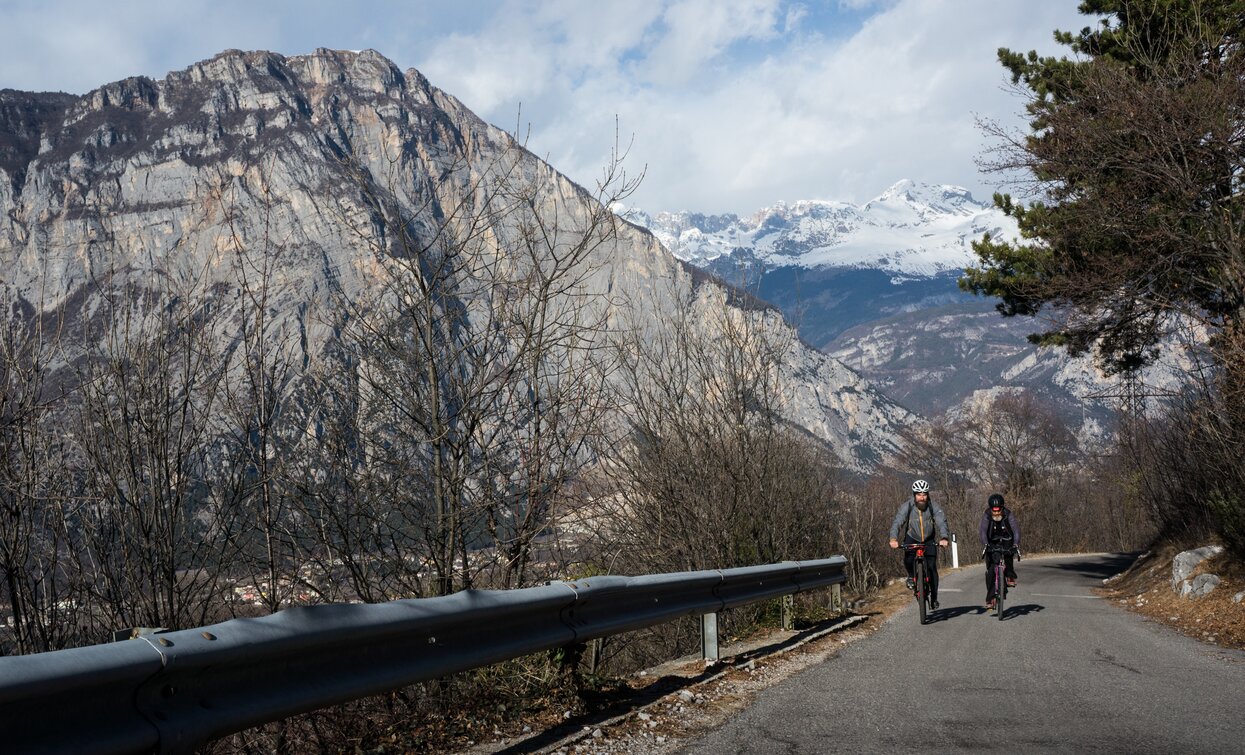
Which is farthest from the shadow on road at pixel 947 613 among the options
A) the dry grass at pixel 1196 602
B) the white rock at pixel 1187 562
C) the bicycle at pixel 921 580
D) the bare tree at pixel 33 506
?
the bare tree at pixel 33 506

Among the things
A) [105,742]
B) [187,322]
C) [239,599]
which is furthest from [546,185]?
[105,742]

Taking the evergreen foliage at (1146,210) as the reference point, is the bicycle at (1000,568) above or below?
below

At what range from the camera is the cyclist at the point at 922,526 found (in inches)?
528

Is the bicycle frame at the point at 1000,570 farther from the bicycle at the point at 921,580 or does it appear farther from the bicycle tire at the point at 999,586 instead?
the bicycle at the point at 921,580

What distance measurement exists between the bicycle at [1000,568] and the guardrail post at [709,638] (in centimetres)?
656

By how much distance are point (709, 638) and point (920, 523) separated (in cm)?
654

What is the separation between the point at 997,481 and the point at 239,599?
7207 centimetres

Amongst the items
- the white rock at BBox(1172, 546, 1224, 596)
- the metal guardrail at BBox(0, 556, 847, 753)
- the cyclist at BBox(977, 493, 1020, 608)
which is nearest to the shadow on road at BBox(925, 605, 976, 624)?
the cyclist at BBox(977, 493, 1020, 608)

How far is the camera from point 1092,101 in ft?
53.5

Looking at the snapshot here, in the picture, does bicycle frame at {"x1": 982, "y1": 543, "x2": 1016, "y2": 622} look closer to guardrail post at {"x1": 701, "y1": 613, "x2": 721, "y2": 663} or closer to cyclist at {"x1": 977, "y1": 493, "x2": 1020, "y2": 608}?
cyclist at {"x1": 977, "y1": 493, "x2": 1020, "y2": 608}

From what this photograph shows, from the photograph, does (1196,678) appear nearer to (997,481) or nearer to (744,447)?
(744,447)

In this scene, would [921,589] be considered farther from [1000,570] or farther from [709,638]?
[709,638]

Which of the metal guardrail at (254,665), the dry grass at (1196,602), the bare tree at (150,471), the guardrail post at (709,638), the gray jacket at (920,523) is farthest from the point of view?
the gray jacket at (920,523)

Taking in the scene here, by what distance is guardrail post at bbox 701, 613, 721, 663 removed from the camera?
8.19 metres
